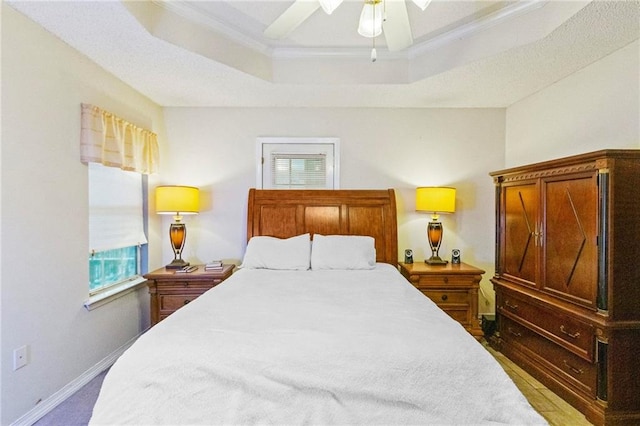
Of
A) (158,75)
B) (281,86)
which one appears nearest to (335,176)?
(281,86)

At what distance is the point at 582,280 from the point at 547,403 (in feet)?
2.99

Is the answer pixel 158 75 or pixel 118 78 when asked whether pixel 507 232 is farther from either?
pixel 118 78

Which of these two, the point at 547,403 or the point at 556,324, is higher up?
the point at 556,324

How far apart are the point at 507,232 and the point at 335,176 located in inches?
71.2

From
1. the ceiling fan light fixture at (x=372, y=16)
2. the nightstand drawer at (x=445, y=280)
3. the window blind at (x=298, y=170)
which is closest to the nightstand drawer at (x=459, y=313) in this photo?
the nightstand drawer at (x=445, y=280)

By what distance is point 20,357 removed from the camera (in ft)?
6.25

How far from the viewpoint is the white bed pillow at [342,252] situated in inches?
115

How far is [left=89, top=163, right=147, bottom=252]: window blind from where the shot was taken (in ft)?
8.56

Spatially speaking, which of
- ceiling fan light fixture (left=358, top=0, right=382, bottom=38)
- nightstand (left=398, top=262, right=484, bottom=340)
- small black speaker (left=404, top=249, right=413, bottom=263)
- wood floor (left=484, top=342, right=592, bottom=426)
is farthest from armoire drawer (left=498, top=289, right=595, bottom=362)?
ceiling fan light fixture (left=358, top=0, right=382, bottom=38)

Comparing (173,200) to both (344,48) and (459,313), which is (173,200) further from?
(459,313)

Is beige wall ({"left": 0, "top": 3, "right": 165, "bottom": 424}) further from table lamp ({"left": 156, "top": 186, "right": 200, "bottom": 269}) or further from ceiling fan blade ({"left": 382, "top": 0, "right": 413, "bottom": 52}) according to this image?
ceiling fan blade ({"left": 382, "top": 0, "right": 413, "bottom": 52})

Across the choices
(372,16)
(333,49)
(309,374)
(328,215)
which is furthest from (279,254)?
(372,16)

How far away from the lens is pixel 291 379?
1223 millimetres

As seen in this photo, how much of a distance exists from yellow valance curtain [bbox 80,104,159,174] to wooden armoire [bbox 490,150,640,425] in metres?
3.47
